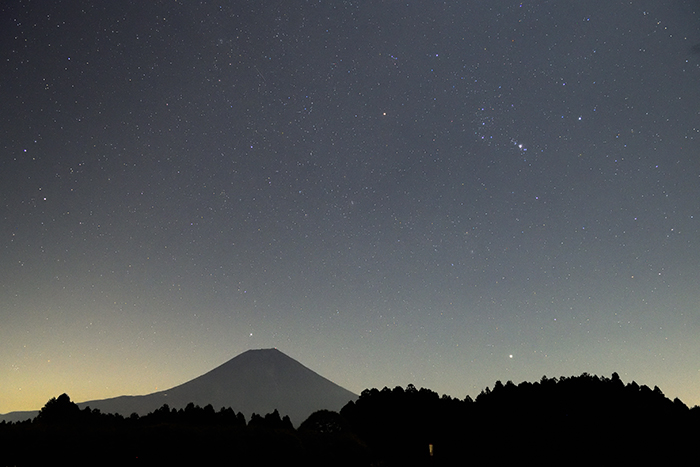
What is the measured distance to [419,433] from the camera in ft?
165

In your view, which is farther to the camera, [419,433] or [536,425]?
[419,433]

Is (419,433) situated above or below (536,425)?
below

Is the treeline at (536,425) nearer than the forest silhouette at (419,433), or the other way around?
the forest silhouette at (419,433)

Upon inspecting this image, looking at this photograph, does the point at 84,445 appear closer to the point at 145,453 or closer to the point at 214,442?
the point at 145,453

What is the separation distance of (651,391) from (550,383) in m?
9.45

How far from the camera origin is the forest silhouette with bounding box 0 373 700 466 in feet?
108

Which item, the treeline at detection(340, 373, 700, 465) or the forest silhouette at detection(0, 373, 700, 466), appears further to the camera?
the treeline at detection(340, 373, 700, 465)

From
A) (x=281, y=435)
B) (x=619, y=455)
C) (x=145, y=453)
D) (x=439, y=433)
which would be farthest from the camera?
(x=439, y=433)

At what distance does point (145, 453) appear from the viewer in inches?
1286

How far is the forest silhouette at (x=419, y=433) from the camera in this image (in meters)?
33.1

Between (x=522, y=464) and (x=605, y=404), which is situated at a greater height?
(x=605, y=404)

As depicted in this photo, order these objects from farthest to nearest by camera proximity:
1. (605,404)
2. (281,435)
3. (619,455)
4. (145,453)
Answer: (605,404) → (619,455) → (281,435) → (145,453)

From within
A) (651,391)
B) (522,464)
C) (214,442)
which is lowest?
(522,464)

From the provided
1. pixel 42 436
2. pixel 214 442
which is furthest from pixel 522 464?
pixel 42 436
